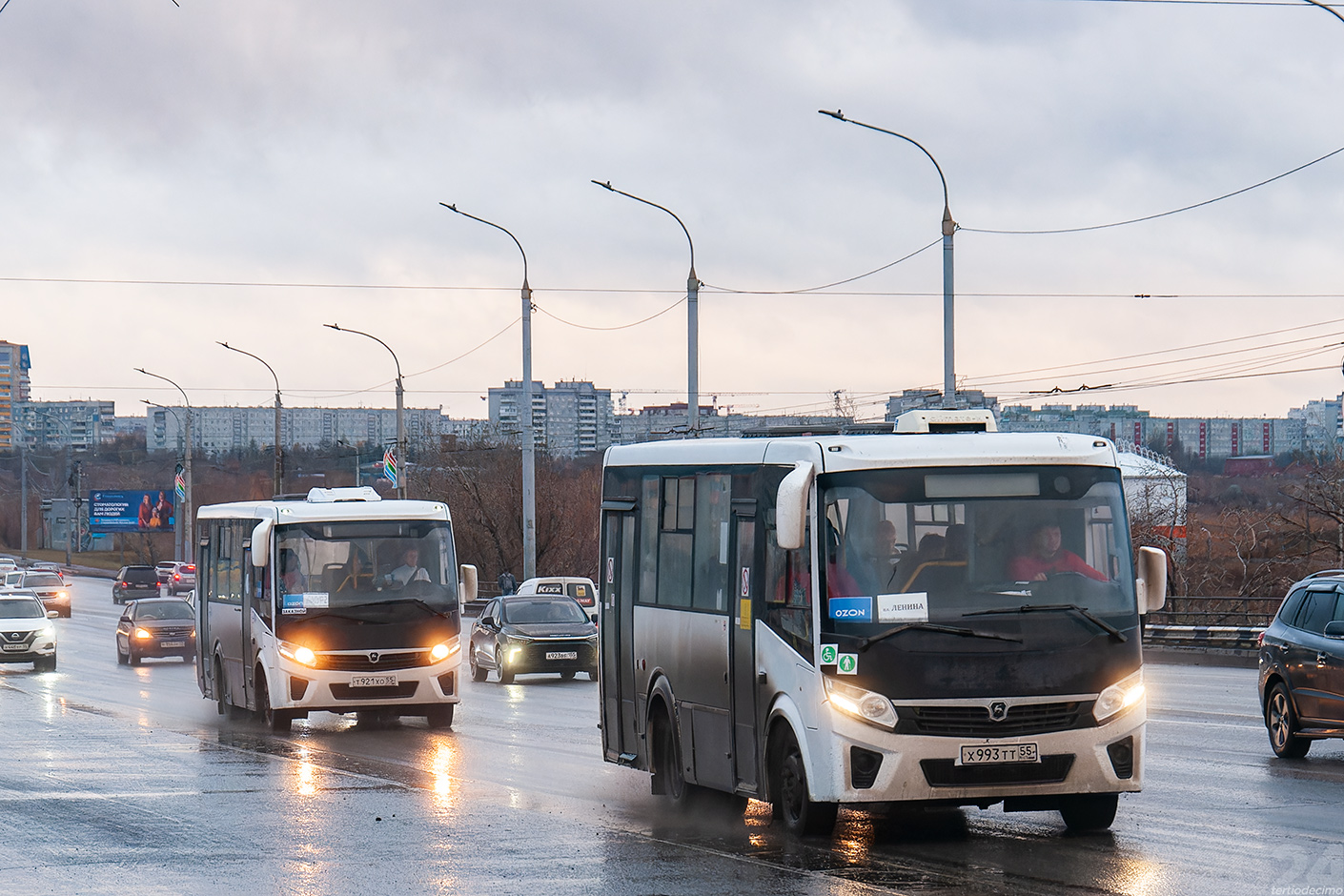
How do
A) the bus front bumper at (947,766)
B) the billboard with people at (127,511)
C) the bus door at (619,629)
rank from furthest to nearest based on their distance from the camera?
the billboard with people at (127,511) → the bus door at (619,629) → the bus front bumper at (947,766)

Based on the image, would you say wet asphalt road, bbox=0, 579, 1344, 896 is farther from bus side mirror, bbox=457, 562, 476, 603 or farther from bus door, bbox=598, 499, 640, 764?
bus side mirror, bbox=457, 562, 476, 603

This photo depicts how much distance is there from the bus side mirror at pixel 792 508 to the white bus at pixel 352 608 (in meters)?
10.5

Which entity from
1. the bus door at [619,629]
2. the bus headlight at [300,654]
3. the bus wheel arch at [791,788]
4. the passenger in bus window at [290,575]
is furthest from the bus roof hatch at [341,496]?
the bus wheel arch at [791,788]

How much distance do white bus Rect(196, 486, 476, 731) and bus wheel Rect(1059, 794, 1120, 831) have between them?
10.5 m

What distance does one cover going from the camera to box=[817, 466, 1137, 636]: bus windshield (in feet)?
33.7

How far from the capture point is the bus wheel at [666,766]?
12.6 metres

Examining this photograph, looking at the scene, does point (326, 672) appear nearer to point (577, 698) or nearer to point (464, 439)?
point (577, 698)

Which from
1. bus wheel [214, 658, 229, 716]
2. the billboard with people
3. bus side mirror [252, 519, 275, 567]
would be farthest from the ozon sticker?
the billboard with people

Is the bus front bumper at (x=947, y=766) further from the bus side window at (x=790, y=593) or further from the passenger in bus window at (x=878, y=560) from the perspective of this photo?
the passenger in bus window at (x=878, y=560)

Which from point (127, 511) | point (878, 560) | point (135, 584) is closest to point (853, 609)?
point (878, 560)

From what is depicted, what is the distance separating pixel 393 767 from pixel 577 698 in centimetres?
926

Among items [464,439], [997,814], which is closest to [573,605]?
[997,814]

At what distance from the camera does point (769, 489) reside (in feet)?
36.6

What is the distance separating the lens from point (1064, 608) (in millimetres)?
10305
